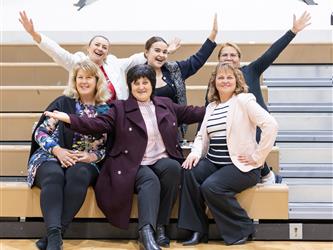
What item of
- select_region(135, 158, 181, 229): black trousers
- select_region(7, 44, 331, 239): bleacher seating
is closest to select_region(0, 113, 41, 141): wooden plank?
select_region(7, 44, 331, 239): bleacher seating

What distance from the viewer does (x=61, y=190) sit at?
2.35 meters

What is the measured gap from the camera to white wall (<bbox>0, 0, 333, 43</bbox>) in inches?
160

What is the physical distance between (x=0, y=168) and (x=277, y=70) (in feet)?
6.21

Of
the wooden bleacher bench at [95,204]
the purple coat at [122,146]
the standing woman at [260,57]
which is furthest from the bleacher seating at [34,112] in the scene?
the standing woman at [260,57]

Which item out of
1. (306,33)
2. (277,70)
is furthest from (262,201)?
(306,33)

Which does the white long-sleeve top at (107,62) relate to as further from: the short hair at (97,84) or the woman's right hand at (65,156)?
the woman's right hand at (65,156)

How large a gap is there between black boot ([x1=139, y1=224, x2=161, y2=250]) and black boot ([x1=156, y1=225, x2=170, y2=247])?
104 mm

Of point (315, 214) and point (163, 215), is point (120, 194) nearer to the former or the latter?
point (163, 215)

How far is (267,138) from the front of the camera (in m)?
2.40

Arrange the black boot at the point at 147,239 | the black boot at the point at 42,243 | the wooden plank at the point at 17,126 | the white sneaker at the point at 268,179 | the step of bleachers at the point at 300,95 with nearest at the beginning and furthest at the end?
the black boot at the point at 147,239
the black boot at the point at 42,243
the white sneaker at the point at 268,179
the wooden plank at the point at 17,126
the step of bleachers at the point at 300,95

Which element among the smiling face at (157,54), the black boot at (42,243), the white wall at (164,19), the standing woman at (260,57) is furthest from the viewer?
the white wall at (164,19)

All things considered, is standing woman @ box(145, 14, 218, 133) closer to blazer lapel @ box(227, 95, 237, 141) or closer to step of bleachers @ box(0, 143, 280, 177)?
blazer lapel @ box(227, 95, 237, 141)

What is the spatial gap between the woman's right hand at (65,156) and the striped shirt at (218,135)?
63 cm

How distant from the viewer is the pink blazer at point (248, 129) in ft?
7.88
